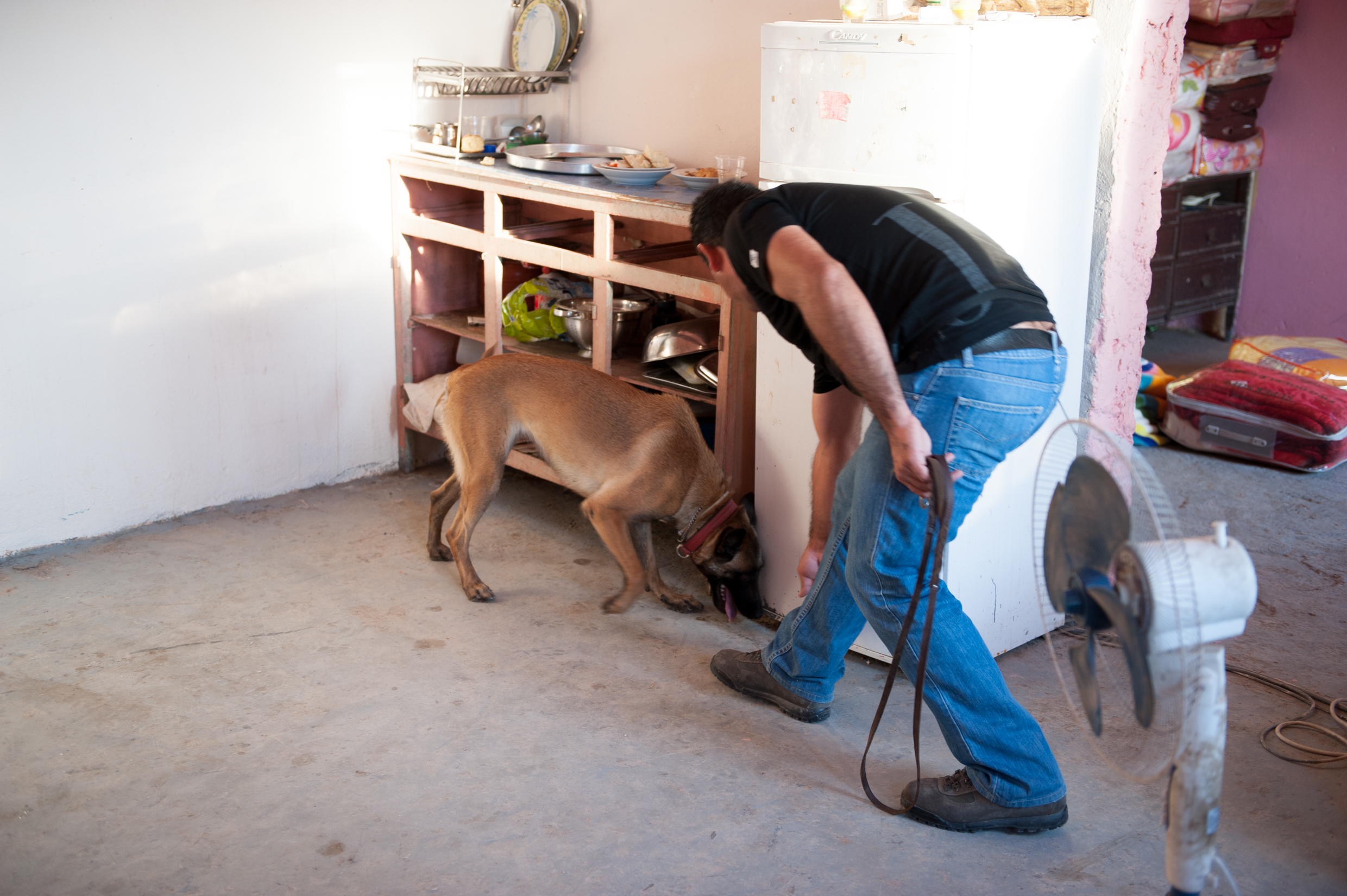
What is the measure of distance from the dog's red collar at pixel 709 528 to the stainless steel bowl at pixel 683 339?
2.13 feet

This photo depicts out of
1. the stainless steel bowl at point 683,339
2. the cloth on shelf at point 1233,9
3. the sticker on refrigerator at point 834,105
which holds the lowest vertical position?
the stainless steel bowl at point 683,339

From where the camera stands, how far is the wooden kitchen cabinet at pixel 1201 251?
6148 mm

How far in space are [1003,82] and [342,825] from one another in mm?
2367

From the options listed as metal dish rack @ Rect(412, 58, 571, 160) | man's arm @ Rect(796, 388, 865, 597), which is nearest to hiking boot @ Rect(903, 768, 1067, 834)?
man's arm @ Rect(796, 388, 865, 597)

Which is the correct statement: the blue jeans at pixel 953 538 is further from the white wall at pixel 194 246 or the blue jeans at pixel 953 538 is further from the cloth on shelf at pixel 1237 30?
the cloth on shelf at pixel 1237 30

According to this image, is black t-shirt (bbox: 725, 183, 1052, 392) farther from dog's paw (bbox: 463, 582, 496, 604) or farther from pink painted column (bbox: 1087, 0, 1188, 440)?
dog's paw (bbox: 463, 582, 496, 604)

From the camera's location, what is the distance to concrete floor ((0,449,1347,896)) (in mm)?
2336

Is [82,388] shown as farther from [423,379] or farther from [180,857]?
[180,857]

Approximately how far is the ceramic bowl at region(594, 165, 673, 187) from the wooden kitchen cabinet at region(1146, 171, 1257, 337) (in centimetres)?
340

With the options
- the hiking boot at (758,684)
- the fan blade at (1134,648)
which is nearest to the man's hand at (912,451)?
the fan blade at (1134,648)

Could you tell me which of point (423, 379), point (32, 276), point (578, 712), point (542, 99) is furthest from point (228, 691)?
point (542, 99)

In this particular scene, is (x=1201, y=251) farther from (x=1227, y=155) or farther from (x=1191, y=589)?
(x=1191, y=589)

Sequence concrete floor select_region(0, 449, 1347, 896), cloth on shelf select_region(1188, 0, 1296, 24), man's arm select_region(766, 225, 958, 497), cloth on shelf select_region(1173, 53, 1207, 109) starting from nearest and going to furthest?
man's arm select_region(766, 225, 958, 497) → concrete floor select_region(0, 449, 1347, 896) → cloth on shelf select_region(1188, 0, 1296, 24) → cloth on shelf select_region(1173, 53, 1207, 109)

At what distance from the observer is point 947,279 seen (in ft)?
7.01
